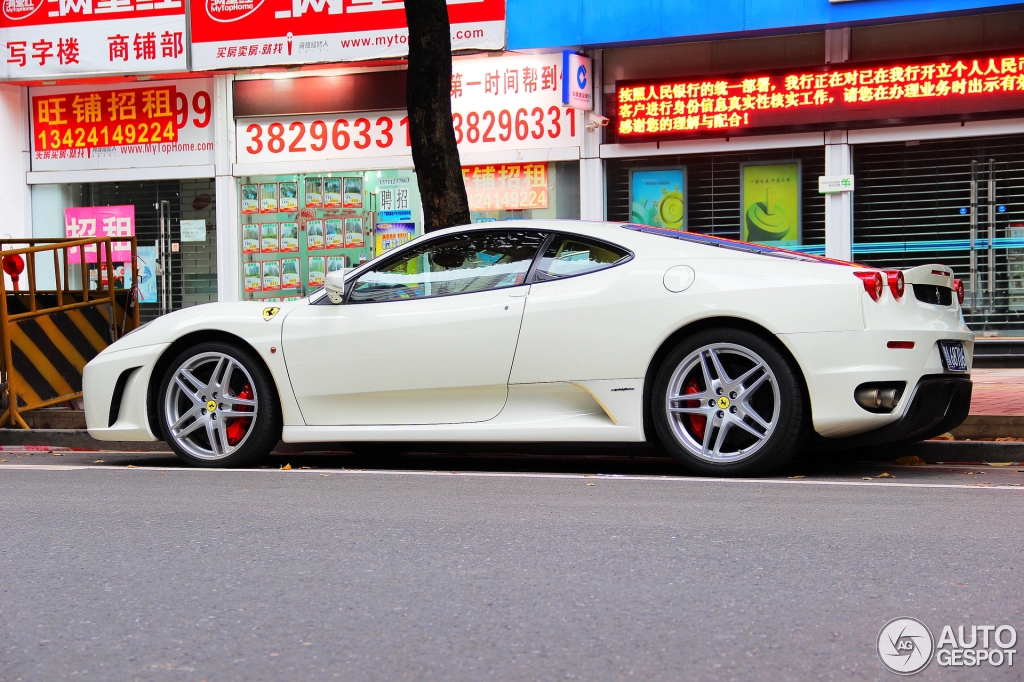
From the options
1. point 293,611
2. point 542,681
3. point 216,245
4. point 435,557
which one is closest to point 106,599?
point 293,611

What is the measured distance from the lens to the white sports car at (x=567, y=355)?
6.15m

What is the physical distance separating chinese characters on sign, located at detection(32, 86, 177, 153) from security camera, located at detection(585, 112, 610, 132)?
541cm

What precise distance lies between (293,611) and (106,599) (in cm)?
63

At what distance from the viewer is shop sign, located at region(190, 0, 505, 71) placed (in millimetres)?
14523

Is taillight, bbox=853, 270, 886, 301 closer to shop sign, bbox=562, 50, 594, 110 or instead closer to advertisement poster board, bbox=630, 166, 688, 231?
shop sign, bbox=562, 50, 594, 110

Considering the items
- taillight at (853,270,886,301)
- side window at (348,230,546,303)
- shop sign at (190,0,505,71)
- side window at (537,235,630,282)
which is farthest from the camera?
shop sign at (190,0,505,71)

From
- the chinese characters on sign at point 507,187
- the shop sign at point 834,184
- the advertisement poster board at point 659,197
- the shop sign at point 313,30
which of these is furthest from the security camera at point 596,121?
the shop sign at point 834,184

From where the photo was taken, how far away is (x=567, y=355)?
260 inches

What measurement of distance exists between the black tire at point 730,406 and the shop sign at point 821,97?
8.02 meters

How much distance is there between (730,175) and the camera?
14.4m

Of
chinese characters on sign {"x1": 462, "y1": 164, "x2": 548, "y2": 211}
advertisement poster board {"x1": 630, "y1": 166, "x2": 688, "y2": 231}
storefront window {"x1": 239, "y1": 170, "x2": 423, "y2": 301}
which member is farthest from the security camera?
storefront window {"x1": 239, "y1": 170, "x2": 423, "y2": 301}

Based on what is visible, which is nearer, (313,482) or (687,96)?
(313,482)

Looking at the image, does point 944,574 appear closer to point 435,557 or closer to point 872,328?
point 435,557

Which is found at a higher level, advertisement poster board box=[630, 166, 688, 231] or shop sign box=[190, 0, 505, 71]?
shop sign box=[190, 0, 505, 71]
